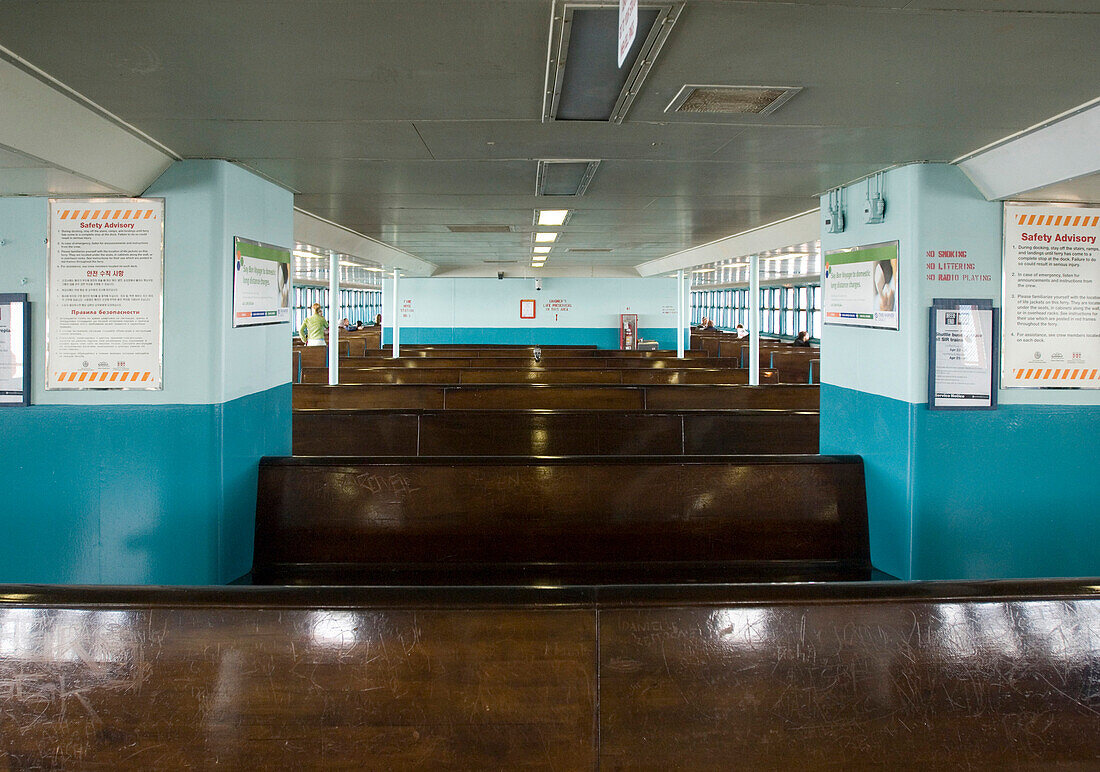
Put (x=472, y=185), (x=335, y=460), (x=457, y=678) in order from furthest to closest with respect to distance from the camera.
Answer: (x=472, y=185) < (x=335, y=460) < (x=457, y=678)

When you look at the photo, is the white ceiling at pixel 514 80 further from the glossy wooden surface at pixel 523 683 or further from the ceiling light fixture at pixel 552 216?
the ceiling light fixture at pixel 552 216

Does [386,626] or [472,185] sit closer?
[386,626]

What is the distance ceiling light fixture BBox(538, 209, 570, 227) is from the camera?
23.4 feet

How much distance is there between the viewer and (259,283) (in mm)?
4285

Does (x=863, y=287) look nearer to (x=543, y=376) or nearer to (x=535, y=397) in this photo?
(x=535, y=397)

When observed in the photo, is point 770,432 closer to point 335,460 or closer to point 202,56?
point 335,460

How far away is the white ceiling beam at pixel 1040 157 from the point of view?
320cm

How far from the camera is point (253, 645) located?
200cm

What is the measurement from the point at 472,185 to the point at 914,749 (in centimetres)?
428

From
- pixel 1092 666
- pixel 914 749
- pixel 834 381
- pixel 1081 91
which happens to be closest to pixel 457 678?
pixel 914 749

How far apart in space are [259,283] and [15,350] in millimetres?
1117

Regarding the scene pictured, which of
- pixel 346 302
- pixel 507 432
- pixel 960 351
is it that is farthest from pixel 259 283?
pixel 346 302

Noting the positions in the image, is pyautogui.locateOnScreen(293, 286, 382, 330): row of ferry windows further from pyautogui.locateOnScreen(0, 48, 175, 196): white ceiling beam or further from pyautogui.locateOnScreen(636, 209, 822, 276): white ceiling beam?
pyautogui.locateOnScreen(0, 48, 175, 196): white ceiling beam

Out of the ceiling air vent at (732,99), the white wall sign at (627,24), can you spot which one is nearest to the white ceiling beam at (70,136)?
the white wall sign at (627,24)
